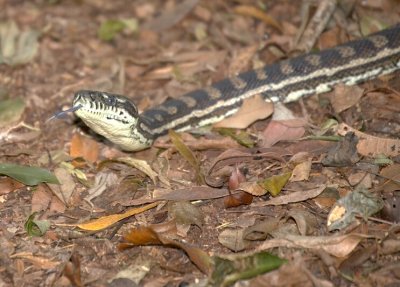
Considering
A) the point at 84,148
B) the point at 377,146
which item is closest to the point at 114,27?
the point at 84,148

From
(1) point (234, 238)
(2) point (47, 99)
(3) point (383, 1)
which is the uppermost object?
(3) point (383, 1)

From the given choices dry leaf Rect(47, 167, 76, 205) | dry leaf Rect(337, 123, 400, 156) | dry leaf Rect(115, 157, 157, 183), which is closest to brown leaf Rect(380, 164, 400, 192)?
dry leaf Rect(337, 123, 400, 156)

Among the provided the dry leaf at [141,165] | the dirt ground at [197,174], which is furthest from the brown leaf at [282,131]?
the dry leaf at [141,165]

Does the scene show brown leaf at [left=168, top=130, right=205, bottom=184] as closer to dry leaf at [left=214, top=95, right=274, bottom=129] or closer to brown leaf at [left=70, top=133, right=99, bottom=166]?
dry leaf at [left=214, top=95, right=274, bottom=129]

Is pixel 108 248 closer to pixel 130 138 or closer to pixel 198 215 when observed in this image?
pixel 198 215

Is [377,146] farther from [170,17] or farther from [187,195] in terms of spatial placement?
[170,17]

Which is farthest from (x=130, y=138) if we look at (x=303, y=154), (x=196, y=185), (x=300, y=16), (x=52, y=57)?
(x=300, y=16)
